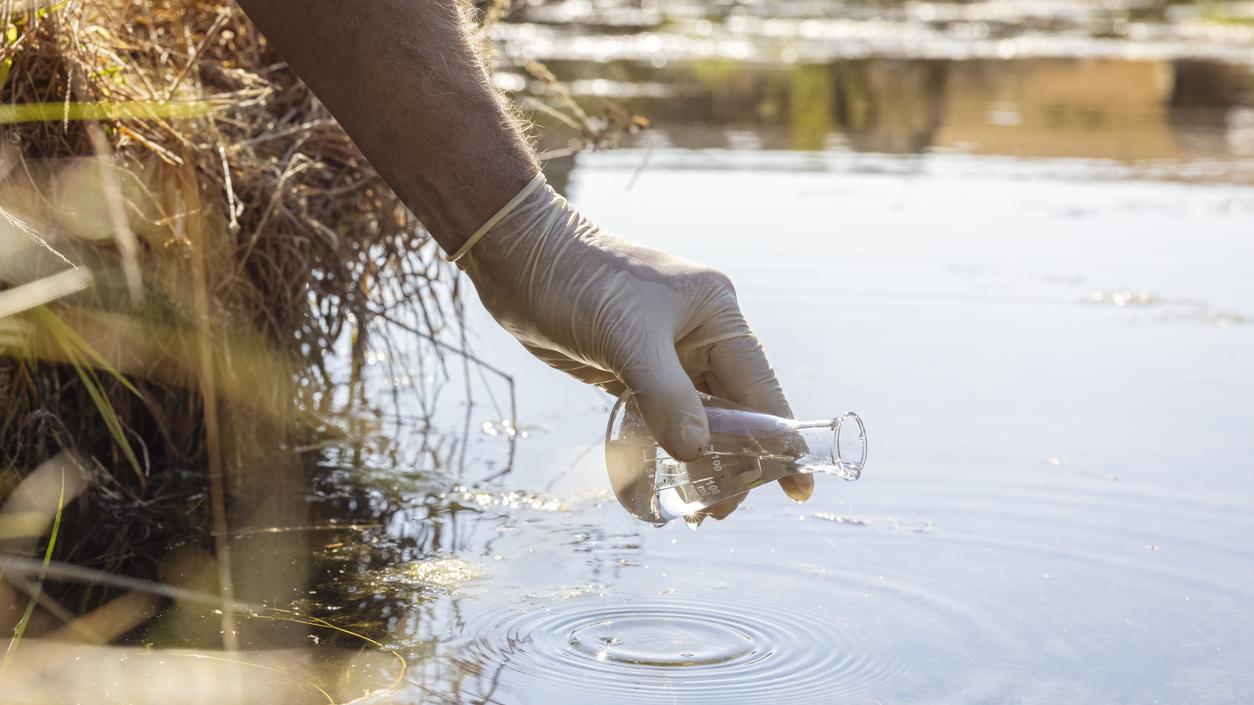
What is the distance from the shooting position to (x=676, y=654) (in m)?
2.44

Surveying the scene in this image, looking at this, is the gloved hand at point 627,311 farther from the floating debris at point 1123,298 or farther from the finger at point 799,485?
the floating debris at point 1123,298

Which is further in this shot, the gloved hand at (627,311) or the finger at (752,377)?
the finger at (752,377)

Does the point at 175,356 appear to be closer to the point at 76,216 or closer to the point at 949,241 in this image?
the point at 76,216

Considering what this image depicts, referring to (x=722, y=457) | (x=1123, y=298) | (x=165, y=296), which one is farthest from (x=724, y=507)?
(x=1123, y=298)

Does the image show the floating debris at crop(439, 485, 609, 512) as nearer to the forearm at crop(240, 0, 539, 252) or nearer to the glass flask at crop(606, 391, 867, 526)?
the glass flask at crop(606, 391, 867, 526)

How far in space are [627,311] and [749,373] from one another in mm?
264

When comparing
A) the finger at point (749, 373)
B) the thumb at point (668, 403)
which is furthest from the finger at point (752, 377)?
the thumb at point (668, 403)

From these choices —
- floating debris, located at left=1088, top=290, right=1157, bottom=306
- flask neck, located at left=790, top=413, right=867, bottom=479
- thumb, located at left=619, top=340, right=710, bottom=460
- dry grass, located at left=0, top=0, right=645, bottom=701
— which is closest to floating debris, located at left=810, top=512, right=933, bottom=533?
flask neck, located at left=790, top=413, right=867, bottom=479

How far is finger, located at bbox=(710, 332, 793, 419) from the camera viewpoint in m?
2.48

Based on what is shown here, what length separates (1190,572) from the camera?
284cm

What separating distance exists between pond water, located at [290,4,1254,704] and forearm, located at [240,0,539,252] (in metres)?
0.72

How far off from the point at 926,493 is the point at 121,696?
1723mm

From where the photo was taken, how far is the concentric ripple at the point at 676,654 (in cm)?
231

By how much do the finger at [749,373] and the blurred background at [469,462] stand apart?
0.37m
